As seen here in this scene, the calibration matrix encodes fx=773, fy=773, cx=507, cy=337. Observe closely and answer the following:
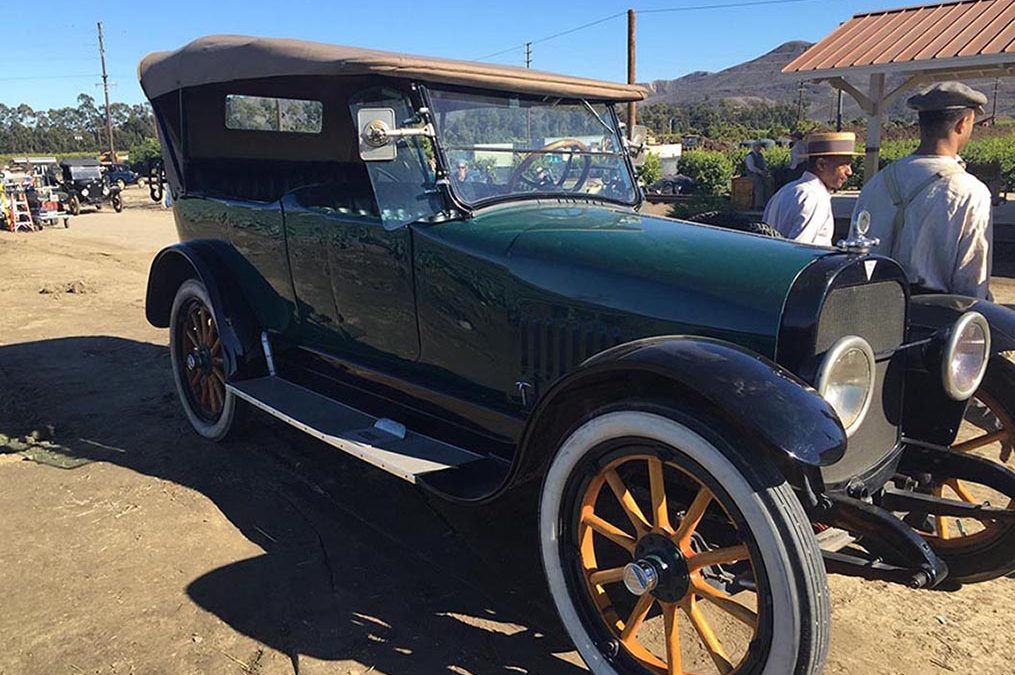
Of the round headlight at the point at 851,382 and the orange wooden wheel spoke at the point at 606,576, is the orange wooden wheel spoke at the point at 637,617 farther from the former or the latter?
the round headlight at the point at 851,382

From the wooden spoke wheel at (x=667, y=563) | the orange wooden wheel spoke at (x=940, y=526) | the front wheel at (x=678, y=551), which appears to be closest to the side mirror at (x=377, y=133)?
the front wheel at (x=678, y=551)

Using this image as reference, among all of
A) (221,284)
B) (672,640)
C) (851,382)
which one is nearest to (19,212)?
(221,284)

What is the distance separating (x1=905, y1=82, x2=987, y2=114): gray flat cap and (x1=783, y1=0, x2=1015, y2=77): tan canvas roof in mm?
8210

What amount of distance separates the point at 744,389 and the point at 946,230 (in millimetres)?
2073

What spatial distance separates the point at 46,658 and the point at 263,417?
2395mm

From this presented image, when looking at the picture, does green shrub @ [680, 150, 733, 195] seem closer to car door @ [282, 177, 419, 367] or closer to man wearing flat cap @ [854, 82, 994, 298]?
man wearing flat cap @ [854, 82, 994, 298]

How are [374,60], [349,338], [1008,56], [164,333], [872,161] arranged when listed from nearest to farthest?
[374,60] → [349,338] → [164,333] → [1008,56] → [872,161]

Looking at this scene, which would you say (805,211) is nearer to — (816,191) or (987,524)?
(816,191)

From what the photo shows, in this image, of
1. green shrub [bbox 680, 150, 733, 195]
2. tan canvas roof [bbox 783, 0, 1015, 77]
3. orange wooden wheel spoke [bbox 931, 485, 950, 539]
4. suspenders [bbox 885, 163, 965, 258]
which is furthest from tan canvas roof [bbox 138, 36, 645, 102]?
green shrub [bbox 680, 150, 733, 195]

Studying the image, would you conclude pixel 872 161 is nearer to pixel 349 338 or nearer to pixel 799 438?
pixel 349 338

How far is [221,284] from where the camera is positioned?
4332 mm

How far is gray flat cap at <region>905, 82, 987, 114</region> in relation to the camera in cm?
340

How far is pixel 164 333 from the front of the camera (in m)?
7.17

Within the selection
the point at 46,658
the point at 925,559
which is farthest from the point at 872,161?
the point at 46,658
